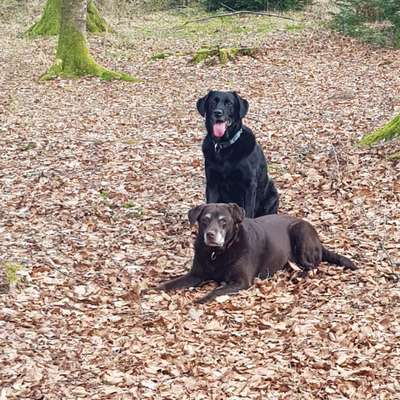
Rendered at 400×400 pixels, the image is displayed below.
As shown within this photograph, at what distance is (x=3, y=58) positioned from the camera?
2153 centimetres

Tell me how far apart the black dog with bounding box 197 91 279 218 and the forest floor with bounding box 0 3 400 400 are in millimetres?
726

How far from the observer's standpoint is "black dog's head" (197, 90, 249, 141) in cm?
859

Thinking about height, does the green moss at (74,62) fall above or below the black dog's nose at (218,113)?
above

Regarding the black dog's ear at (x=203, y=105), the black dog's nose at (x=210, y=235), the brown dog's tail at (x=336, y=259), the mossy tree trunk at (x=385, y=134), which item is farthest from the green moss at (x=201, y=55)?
the black dog's nose at (x=210, y=235)

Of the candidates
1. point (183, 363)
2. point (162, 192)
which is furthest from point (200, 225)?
point (162, 192)

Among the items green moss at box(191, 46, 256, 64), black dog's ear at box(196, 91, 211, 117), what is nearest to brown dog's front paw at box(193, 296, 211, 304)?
black dog's ear at box(196, 91, 211, 117)

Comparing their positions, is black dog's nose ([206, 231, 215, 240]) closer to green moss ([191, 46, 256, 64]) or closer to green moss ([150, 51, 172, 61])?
green moss ([191, 46, 256, 64])

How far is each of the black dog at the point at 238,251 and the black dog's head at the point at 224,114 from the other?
1.45m

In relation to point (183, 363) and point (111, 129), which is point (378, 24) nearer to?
point (111, 129)

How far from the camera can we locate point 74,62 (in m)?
19.0

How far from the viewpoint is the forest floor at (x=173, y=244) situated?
5.43 metres

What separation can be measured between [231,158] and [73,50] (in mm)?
11611

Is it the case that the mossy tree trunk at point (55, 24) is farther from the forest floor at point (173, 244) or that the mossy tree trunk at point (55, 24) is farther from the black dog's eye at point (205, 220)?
the black dog's eye at point (205, 220)

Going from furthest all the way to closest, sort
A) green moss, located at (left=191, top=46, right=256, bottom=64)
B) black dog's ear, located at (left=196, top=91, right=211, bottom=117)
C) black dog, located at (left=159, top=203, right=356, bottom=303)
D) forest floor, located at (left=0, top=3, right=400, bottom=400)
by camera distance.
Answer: green moss, located at (left=191, top=46, right=256, bottom=64), black dog's ear, located at (left=196, top=91, right=211, bottom=117), black dog, located at (left=159, top=203, right=356, bottom=303), forest floor, located at (left=0, top=3, right=400, bottom=400)
